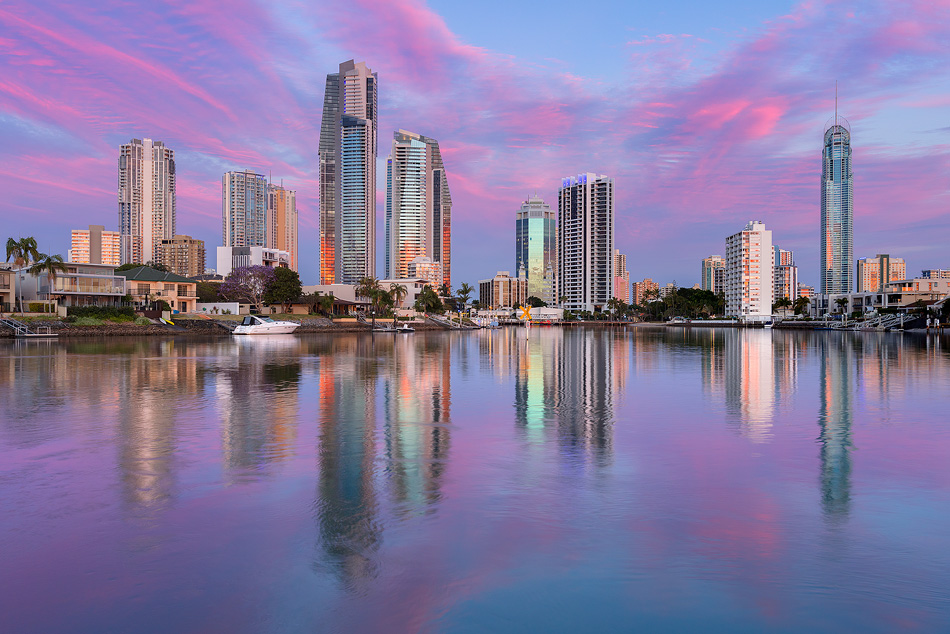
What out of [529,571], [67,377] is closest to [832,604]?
[529,571]

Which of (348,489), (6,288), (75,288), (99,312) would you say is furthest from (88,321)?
(348,489)

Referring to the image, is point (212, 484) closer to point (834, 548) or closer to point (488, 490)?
point (488, 490)

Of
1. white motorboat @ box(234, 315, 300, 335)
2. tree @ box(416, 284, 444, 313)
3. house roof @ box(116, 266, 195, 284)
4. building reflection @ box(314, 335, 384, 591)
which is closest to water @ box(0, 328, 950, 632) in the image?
building reflection @ box(314, 335, 384, 591)

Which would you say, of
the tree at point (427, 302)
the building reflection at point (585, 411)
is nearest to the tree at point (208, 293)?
the tree at point (427, 302)

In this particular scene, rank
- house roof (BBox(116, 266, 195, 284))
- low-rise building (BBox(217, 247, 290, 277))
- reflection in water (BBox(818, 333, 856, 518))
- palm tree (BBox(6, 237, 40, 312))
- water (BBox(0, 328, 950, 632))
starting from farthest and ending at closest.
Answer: low-rise building (BBox(217, 247, 290, 277)) → house roof (BBox(116, 266, 195, 284)) → palm tree (BBox(6, 237, 40, 312)) → reflection in water (BBox(818, 333, 856, 518)) → water (BBox(0, 328, 950, 632))

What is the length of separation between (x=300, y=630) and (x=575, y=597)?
2.55m

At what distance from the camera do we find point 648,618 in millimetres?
5473

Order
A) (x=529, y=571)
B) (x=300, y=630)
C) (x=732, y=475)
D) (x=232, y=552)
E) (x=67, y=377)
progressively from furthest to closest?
(x=67, y=377)
(x=732, y=475)
(x=232, y=552)
(x=529, y=571)
(x=300, y=630)

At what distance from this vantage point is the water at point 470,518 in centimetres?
561

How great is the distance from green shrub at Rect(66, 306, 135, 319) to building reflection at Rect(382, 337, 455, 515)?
219 feet

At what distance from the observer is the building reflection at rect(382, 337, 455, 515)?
360 inches

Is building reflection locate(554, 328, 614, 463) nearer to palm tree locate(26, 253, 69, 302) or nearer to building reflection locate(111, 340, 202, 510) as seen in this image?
building reflection locate(111, 340, 202, 510)

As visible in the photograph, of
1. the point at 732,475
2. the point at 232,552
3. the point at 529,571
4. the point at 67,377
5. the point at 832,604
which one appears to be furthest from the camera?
the point at 67,377

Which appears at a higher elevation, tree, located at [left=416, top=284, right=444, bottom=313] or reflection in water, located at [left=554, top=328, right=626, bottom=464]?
tree, located at [left=416, top=284, right=444, bottom=313]
